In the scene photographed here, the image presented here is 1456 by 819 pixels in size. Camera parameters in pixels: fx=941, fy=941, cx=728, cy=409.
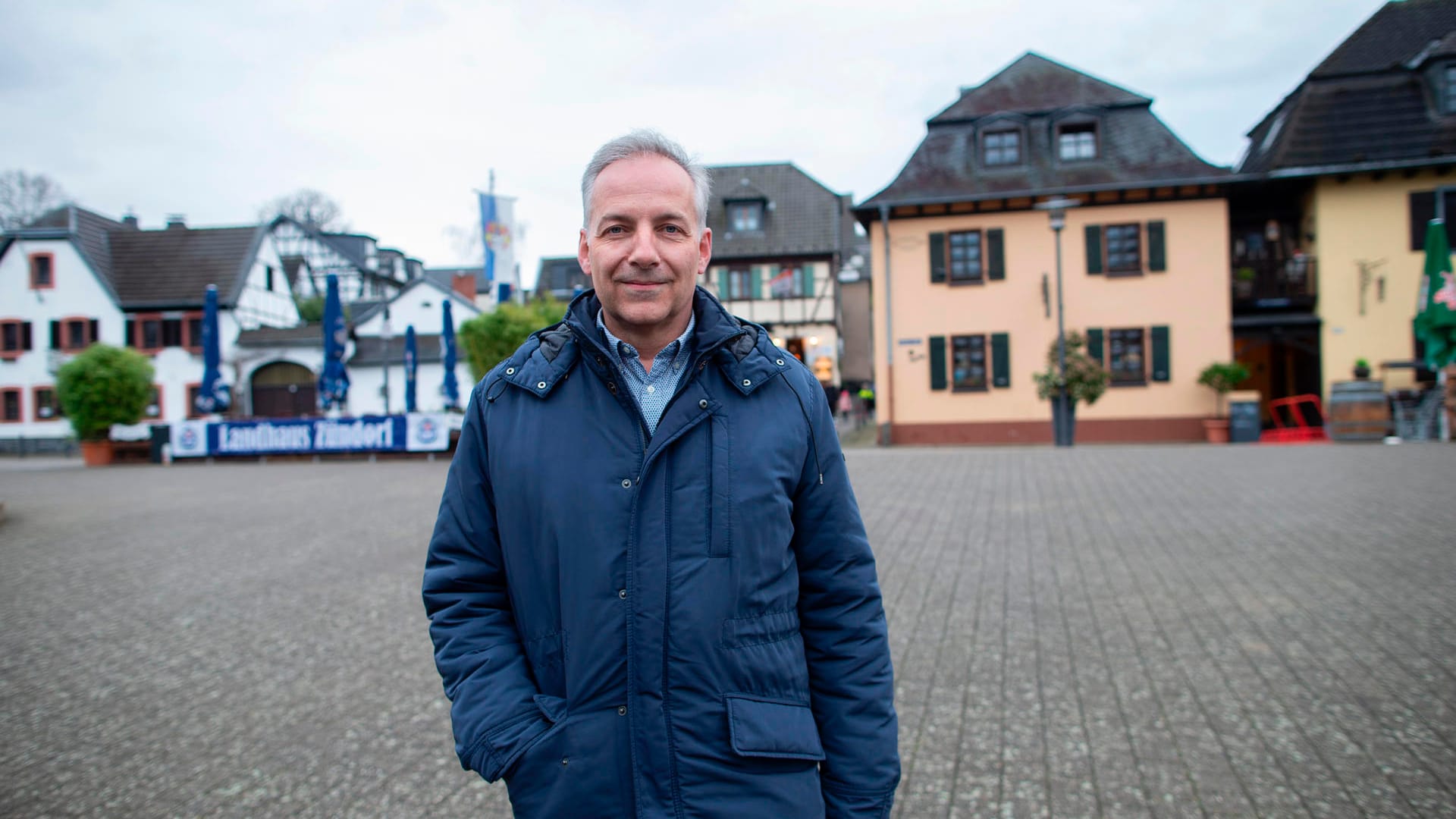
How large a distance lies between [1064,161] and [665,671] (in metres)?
25.6

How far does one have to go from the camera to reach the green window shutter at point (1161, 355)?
23.5 metres

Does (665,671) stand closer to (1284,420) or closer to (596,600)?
(596,600)

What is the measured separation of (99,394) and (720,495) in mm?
26033

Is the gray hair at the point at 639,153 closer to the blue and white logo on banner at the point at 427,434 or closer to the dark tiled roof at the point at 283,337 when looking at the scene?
the blue and white logo on banner at the point at 427,434

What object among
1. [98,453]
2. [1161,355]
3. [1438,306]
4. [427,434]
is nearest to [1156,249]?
[1161,355]

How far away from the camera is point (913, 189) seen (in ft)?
81.7

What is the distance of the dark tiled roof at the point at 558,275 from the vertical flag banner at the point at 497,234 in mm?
32967

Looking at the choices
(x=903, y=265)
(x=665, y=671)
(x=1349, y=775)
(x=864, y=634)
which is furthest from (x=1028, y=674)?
(x=903, y=265)

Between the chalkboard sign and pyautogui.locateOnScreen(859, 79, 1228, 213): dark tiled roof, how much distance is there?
587 cm

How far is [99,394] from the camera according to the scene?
22875 mm

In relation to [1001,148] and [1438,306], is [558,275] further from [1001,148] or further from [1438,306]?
[1438,306]

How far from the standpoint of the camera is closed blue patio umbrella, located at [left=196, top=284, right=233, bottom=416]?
22438 mm

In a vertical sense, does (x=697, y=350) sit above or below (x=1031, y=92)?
below

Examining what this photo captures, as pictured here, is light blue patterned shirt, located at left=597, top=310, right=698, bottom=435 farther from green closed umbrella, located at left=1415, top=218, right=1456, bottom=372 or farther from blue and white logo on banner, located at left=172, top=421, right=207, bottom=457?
blue and white logo on banner, located at left=172, top=421, right=207, bottom=457
